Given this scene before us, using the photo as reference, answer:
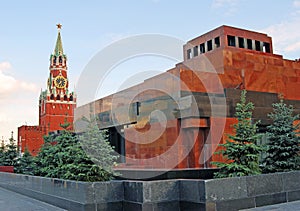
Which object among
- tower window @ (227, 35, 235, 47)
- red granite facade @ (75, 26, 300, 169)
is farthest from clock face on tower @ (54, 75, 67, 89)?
tower window @ (227, 35, 235, 47)

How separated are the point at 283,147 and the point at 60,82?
8561cm

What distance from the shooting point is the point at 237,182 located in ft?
20.9

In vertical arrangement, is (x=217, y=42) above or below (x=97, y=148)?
above

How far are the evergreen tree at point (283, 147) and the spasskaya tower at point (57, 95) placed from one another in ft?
263

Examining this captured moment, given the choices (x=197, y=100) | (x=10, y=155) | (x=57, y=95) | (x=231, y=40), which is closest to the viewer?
(x=197, y=100)

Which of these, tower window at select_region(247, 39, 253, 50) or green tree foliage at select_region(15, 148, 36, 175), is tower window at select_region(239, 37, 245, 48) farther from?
green tree foliage at select_region(15, 148, 36, 175)

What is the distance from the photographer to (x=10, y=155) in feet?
60.4

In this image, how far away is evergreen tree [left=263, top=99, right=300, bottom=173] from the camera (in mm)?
9223

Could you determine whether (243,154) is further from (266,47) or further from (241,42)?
(266,47)

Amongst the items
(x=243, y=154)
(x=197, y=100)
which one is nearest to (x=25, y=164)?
(x=197, y=100)

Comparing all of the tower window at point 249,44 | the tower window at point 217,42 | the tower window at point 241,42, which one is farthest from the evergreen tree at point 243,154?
the tower window at point 249,44

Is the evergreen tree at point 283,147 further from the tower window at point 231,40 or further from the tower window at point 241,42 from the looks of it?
the tower window at point 241,42

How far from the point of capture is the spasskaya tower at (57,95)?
3396 inches

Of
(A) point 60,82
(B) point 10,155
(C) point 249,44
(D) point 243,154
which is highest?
(A) point 60,82
